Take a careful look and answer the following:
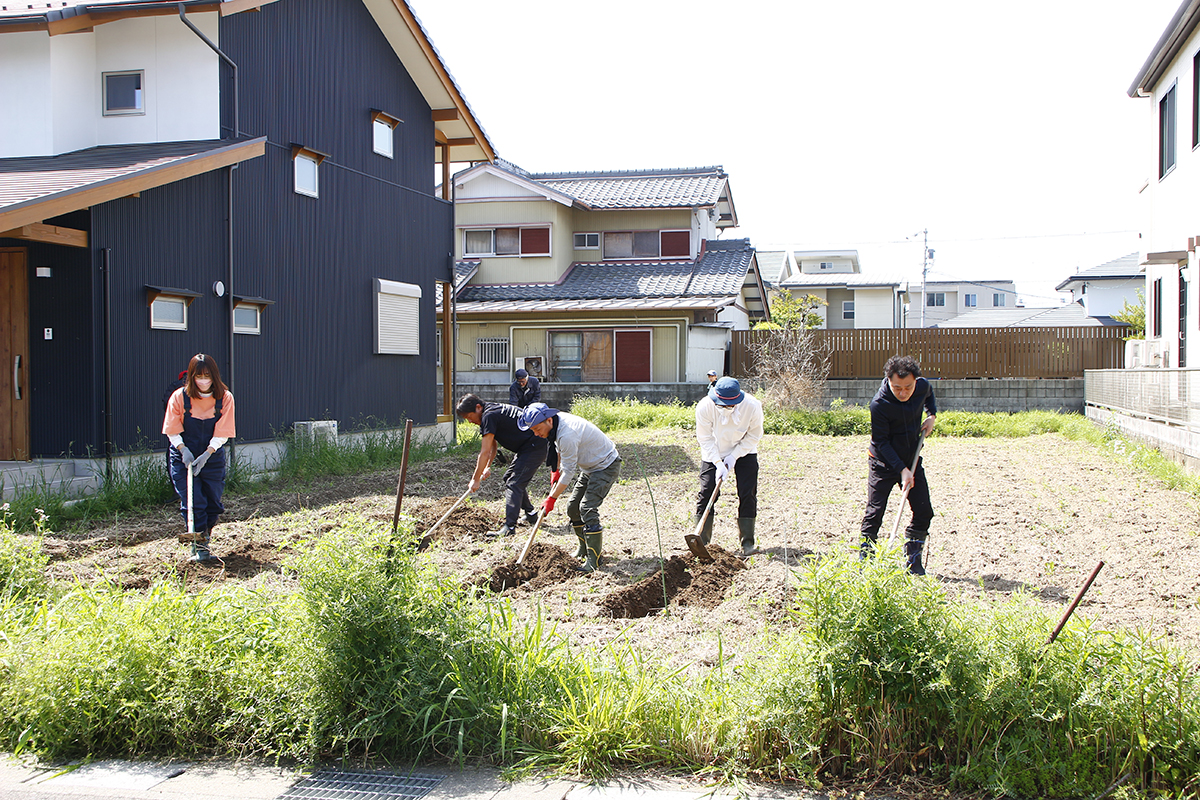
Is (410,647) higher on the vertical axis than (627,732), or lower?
higher

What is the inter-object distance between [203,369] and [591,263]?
20.8 meters

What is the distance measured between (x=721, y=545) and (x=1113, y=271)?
121ft

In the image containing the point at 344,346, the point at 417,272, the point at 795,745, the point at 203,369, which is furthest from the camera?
the point at 417,272

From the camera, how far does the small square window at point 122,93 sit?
11.6 meters

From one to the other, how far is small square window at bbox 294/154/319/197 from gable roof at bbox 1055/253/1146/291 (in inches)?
1340

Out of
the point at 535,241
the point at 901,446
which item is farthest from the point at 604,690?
the point at 535,241

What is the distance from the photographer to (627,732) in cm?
344

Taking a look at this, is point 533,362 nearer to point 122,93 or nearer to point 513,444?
point 122,93

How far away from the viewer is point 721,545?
7402 mm

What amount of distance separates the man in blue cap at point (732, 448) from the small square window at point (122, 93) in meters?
9.31

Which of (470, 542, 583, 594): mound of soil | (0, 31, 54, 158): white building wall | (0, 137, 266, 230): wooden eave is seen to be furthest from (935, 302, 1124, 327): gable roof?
(0, 31, 54, 158): white building wall

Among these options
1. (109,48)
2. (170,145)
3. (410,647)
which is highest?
(109,48)

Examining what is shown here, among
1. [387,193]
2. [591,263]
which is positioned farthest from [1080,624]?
[591,263]

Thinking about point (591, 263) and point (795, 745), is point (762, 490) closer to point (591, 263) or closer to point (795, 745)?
point (795, 745)
